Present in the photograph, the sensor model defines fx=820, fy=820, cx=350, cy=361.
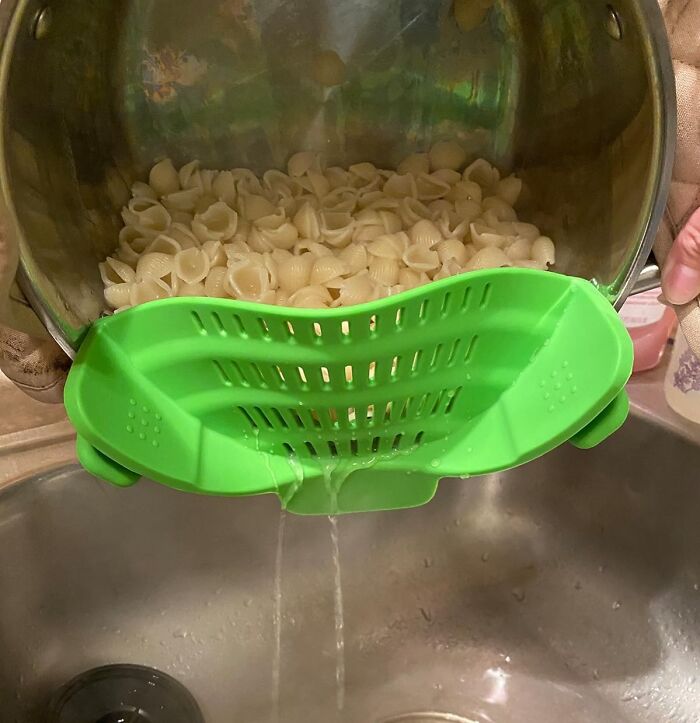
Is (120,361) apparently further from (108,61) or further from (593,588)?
(593,588)

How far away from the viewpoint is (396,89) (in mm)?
555

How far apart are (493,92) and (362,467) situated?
27 centimetres

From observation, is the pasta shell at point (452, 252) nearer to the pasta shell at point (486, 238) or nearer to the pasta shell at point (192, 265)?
the pasta shell at point (486, 238)

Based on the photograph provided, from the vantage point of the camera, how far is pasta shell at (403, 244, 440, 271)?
54 cm

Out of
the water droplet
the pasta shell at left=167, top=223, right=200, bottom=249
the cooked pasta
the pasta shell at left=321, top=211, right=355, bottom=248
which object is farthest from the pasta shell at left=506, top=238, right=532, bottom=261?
the water droplet

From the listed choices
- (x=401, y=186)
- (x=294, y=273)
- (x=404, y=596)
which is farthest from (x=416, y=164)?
(x=404, y=596)

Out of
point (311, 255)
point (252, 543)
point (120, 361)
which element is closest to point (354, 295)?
point (311, 255)

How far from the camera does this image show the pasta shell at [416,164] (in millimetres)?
579

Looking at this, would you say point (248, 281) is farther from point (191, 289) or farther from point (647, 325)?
point (647, 325)

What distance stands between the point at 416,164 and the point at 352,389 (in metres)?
0.20

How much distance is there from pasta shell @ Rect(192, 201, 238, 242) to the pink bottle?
34cm

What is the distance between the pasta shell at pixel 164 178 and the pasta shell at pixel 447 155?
18 centimetres

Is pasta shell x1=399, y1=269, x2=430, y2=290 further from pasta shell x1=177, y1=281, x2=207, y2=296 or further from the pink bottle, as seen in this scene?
the pink bottle

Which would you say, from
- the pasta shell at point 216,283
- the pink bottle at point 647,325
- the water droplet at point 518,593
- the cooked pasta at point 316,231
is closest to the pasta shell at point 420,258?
the cooked pasta at point 316,231
